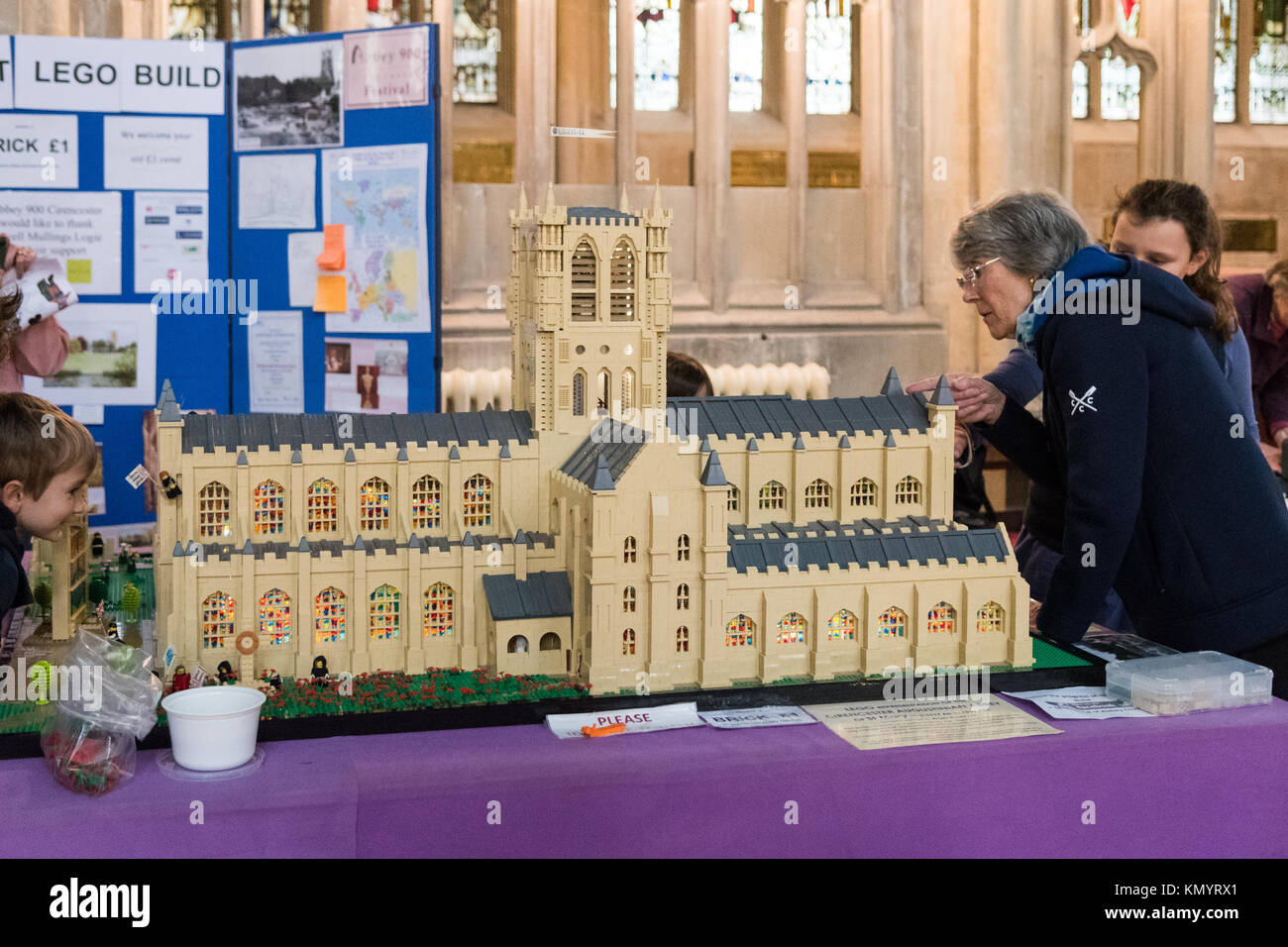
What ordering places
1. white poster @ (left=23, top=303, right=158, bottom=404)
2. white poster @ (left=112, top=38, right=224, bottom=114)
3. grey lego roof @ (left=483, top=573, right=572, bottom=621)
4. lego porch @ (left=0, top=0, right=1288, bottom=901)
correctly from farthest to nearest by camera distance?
1. white poster @ (left=23, top=303, right=158, bottom=404)
2. white poster @ (left=112, top=38, right=224, bottom=114)
3. grey lego roof @ (left=483, top=573, right=572, bottom=621)
4. lego porch @ (left=0, top=0, right=1288, bottom=901)

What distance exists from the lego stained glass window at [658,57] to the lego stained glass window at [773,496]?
7534mm

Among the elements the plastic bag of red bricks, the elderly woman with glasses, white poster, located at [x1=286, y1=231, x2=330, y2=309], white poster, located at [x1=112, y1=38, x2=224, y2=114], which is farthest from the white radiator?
the plastic bag of red bricks

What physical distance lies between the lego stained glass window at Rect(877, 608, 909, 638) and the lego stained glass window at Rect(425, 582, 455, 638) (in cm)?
130

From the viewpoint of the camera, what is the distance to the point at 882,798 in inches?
139

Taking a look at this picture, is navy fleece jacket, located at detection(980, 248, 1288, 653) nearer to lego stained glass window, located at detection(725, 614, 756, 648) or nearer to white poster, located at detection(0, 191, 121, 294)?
lego stained glass window, located at detection(725, 614, 756, 648)

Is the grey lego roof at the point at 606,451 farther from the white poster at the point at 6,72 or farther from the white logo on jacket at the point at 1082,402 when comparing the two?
the white poster at the point at 6,72

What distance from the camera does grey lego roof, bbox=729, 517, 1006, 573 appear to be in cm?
420

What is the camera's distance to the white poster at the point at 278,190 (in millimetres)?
7426

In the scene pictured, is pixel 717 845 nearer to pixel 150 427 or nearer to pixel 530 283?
pixel 530 283

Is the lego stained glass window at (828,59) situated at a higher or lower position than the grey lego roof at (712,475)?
higher

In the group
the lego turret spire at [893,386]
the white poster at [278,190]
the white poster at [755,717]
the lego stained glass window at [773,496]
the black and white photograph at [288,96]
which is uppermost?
the black and white photograph at [288,96]

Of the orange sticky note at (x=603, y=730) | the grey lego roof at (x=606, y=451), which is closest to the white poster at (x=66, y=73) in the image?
the grey lego roof at (x=606, y=451)

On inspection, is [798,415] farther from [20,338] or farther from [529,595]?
[20,338]

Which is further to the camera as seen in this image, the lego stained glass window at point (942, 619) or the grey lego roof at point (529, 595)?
the lego stained glass window at point (942, 619)
